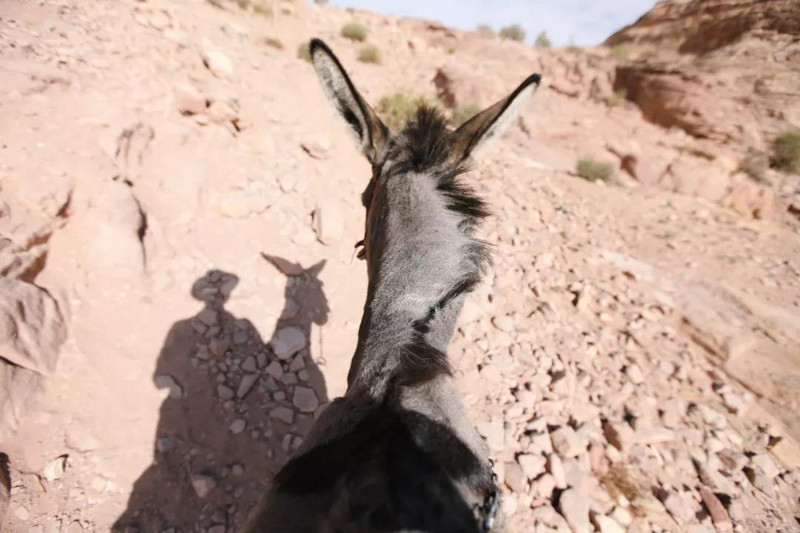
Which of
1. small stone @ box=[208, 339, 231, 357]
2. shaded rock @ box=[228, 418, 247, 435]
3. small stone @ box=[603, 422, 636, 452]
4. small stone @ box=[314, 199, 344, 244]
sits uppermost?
small stone @ box=[314, 199, 344, 244]

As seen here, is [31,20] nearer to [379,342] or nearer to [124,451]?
[124,451]

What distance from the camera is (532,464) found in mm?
2941

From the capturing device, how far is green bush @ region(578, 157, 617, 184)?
923 centimetres

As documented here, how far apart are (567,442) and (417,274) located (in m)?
2.49

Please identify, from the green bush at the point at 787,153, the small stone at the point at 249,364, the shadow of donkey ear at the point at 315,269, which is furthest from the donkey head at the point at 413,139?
the green bush at the point at 787,153

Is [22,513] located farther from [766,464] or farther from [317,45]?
[766,464]

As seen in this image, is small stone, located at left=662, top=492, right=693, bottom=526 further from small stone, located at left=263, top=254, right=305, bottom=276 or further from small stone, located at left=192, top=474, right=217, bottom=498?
small stone, located at left=263, top=254, right=305, bottom=276

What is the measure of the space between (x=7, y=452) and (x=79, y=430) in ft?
1.18

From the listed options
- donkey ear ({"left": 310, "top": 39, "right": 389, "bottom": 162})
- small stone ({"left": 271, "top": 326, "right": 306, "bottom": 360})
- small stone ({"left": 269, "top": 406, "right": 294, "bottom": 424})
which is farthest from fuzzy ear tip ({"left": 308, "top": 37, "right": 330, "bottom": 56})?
small stone ({"left": 269, "top": 406, "right": 294, "bottom": 424})

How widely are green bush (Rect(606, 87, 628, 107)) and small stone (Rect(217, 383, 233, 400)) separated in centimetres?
1717

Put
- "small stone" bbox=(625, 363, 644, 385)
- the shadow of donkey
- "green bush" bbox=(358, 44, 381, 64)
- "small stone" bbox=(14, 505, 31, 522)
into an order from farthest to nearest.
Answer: "green bush" bbox=(358, 44, 381, 64)
"small stone" bbox=(625, 363, 644, 385)
the shadow of donkey
"small stone" bbox=(14, 505, 31, 522)

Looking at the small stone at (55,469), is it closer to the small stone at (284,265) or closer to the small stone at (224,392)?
the small stone at (224,392)

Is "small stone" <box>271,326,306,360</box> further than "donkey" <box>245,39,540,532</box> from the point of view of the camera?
Yes

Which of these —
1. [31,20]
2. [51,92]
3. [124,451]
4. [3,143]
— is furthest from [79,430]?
[31,20]
